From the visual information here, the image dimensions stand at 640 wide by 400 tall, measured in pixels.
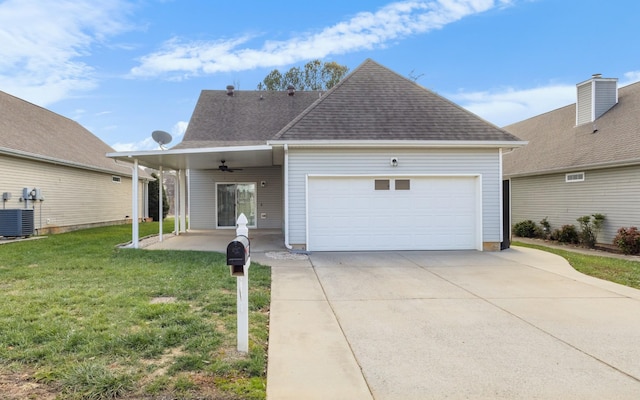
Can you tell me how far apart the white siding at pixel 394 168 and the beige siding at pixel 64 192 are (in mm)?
10201

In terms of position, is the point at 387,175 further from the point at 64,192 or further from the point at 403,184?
the point at 64,192

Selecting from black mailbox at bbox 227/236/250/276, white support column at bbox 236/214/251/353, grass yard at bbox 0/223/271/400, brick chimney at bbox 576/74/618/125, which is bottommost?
grass yard at bbox 0/223/271/400

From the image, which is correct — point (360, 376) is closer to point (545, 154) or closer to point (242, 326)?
point (242, 326)

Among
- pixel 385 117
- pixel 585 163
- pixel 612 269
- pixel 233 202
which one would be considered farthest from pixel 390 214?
pixel 233 202

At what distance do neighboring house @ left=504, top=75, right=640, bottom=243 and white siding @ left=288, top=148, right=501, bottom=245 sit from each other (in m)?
4.62

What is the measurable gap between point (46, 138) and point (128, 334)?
15.7m

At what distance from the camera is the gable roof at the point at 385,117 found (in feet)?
32.4

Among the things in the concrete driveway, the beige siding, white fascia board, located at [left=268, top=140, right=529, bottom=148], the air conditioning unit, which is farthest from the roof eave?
the beige siding

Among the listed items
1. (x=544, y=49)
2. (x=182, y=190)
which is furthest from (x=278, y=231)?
(x=544, y=49)

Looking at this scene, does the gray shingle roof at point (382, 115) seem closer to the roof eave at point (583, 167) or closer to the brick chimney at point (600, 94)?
the roof eave at point (583, 167)

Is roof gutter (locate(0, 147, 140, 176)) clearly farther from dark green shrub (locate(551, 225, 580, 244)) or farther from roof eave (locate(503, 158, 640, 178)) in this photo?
dark green shrub (locate(551, 225, 580, 244))

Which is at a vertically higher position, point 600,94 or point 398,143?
point 600,94

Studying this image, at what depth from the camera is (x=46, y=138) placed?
15727mm

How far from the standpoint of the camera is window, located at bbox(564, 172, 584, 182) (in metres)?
13.5
